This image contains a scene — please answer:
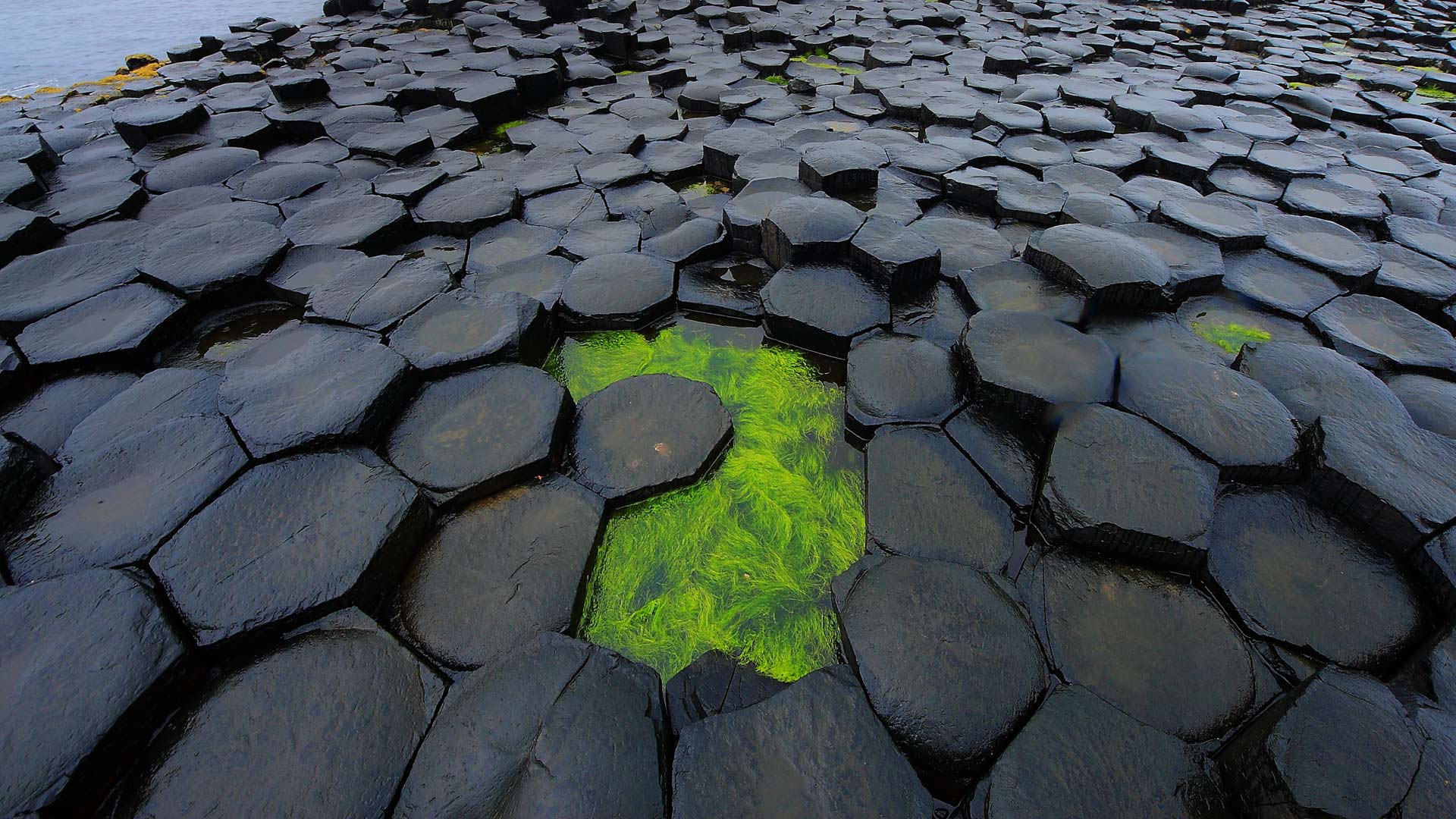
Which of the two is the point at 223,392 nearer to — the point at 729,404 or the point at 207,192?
the point at 729,404

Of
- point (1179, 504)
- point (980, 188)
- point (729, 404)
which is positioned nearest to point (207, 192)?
point (729, 404)

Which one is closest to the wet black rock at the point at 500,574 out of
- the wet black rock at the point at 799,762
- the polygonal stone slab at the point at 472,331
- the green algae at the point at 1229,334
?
the wet black rock at the point at 799,762

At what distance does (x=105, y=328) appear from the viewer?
2395 millimetres

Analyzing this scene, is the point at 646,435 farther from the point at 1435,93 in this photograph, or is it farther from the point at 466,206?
the point at 1435,93

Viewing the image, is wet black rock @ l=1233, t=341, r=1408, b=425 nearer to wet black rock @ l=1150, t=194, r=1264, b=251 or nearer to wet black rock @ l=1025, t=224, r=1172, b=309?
wet black rock @ l=1025, t=224, r=1172, b=309

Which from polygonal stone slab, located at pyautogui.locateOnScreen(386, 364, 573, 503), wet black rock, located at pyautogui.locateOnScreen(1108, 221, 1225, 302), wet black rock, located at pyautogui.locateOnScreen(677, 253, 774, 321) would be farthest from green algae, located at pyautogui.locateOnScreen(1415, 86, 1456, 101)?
polygonal stone slab, located at pyautogui.locateOnScreen(386, 364, 573, 503)

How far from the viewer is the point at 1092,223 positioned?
2975mm

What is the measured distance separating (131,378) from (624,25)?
19.4ft

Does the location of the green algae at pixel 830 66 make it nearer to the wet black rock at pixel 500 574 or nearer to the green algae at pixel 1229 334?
the green algae at pixel 1229 334

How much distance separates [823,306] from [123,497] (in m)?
2.44

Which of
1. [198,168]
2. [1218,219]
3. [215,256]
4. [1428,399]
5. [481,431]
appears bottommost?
[1428,399]

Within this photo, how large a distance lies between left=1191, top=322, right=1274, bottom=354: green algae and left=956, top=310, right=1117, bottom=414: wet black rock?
0.71 m

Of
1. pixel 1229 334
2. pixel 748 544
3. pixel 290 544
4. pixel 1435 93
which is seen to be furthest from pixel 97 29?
pixel 1435 93

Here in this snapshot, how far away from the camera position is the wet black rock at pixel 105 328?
227cm
